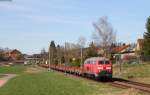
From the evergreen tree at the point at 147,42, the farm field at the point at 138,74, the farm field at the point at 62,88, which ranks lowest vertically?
the farm field at the point at 62,88

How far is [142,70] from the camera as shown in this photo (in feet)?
197

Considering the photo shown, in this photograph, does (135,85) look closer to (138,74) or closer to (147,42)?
(138,74)

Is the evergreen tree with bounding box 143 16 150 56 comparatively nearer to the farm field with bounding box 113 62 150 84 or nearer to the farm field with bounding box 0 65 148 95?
the farm field with bounding box 113 62 150 84

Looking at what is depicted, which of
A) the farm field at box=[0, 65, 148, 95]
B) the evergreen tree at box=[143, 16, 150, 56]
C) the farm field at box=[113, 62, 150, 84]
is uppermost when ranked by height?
the evergreen tree at box=[143, 16, 150, 56]

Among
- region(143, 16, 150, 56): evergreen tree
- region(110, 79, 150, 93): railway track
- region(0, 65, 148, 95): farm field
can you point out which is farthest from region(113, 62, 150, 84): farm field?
region(143, 16, 150, 56): evergreen tree

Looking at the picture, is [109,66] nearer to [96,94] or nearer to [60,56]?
[96,94]

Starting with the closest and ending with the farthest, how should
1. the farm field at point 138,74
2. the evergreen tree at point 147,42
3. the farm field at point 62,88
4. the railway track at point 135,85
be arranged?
the farm field at point 62,88
the railway track at point 135,85
the farm field at point 138,74
the evergreen tree at point 147,42

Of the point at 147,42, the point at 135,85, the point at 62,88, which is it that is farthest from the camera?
the point at 147,42

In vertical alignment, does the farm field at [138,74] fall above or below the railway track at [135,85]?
above

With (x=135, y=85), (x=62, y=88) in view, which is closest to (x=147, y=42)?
(x=135, y=85)

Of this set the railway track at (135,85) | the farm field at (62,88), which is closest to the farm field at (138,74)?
the railway track at (135,85)

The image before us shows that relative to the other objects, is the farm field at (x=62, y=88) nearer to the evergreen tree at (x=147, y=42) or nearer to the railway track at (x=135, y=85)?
the railway track at (x=135, y=85)

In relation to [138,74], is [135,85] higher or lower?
Result: lower

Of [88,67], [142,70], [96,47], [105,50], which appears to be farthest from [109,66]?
[96,47]
